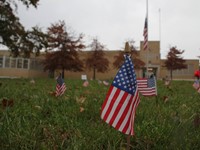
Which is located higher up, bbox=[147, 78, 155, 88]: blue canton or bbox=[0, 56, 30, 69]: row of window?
bbox=[0, 56, 30, 69]: row of window

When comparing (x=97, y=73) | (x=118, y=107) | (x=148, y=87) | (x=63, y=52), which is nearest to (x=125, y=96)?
(x=118, y=107)

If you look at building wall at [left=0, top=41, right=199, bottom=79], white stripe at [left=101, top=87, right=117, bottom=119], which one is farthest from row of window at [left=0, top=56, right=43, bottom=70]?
white stripe at [left=101, top=87, right=117, bottom=119]

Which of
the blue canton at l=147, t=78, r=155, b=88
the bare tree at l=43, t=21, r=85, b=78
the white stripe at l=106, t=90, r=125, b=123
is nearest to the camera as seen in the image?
the white stripe at l=106, t=90, r=125, b=123

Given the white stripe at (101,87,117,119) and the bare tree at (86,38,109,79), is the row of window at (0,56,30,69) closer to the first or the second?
the bare tree at (86,38,109,79)

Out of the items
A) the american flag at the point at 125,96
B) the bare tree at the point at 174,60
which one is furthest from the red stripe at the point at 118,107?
the bare tree at the point at 174,60

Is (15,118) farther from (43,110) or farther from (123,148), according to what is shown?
(123,148)

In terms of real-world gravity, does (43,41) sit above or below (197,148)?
above

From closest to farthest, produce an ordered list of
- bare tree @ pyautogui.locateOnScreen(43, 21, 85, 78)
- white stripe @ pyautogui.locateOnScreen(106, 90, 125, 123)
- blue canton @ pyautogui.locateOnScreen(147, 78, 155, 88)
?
1. white stripe @ pyautogui.locateOnScreen(106, 90, 125, 123)
2. blue canton @ pyautogui.locateOnScreen(147, 78, 155, 88)
3. bare tree @ pyautogui.locateOnScreen(43, 21, 85, 78)

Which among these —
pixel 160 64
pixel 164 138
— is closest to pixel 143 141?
pixel 164 138

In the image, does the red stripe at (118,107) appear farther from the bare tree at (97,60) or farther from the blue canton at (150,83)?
the bare tree at (97,60)

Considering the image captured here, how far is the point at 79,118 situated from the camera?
4.14m

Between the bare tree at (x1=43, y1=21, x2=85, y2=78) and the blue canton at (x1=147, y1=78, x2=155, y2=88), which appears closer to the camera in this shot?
the blue canton at (x1=147, y1=78, x2=155, y2=88)

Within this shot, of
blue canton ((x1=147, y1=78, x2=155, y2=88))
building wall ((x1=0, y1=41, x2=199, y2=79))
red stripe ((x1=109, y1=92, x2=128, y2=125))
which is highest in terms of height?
building wall ((x1=0, y1=41, x2=199, y2=79))

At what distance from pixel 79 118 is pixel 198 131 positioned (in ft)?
5.32
